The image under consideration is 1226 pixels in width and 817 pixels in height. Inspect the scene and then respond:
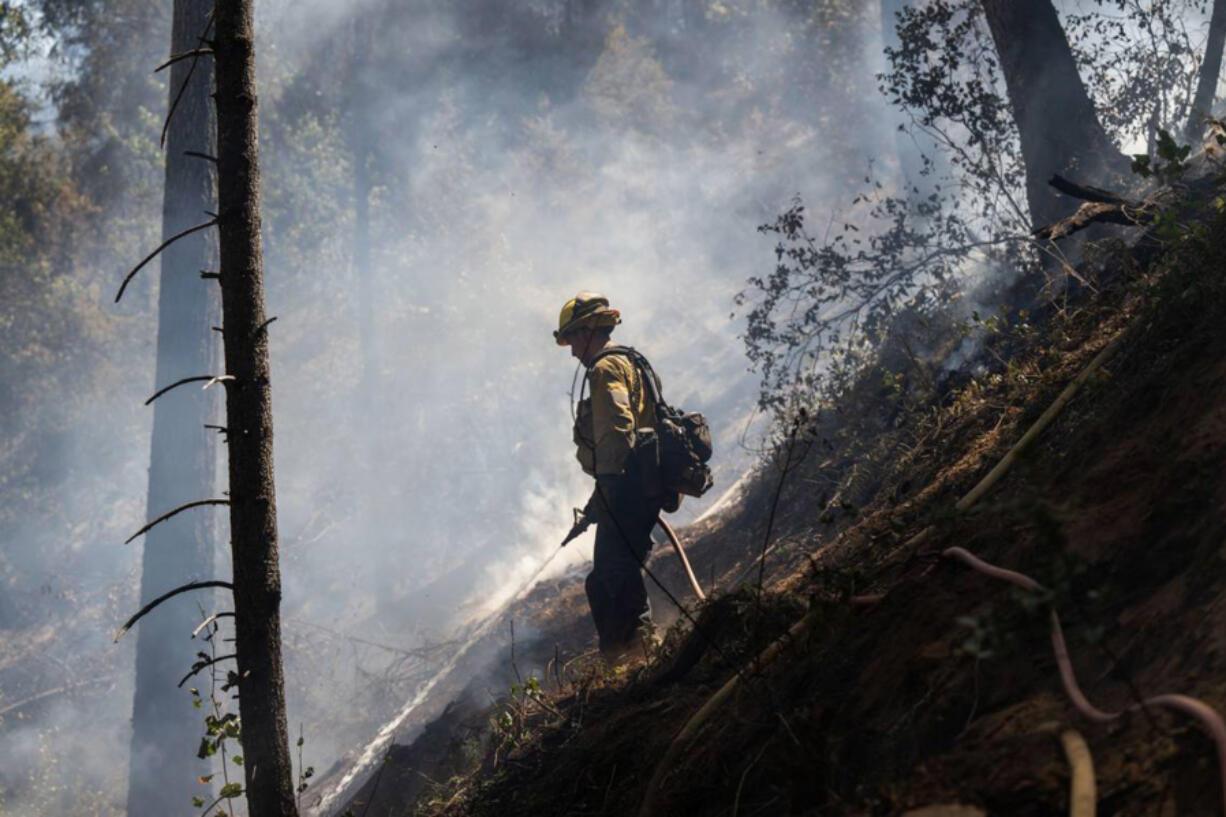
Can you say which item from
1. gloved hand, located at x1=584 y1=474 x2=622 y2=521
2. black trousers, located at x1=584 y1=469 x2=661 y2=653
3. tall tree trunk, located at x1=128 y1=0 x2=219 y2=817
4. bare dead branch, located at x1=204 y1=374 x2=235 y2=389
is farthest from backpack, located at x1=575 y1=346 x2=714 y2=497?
tall tree trunk, located at x1=128 y1=0 x2=219 y2=817

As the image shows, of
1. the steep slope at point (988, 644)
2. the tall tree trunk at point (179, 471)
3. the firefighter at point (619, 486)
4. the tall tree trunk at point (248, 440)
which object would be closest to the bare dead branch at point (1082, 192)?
the steep slope at point (988, 644)

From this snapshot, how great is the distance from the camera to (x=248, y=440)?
361 cm

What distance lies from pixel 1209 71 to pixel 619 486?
645 cm

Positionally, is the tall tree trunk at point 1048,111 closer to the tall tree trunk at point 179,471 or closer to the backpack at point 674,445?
the backpack at point 674,445

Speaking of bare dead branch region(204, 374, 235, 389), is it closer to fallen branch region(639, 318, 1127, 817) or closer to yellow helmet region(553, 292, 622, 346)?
fallen branch region(639, 318, 1127, 817)

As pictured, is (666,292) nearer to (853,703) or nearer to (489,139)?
(489,139)

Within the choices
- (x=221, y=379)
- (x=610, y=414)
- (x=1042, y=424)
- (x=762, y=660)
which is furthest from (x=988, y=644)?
(x=610, y=414)

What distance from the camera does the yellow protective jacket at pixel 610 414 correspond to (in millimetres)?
5480

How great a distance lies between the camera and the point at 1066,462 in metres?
3.43

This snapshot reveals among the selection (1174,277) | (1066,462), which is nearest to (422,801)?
(1066,462)

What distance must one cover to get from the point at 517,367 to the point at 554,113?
794 centimetres

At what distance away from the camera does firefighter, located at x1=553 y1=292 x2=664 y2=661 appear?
550cm

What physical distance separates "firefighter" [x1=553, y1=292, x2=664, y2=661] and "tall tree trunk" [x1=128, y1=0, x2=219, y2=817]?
403 centimetres

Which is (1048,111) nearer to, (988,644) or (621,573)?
(621,573)
